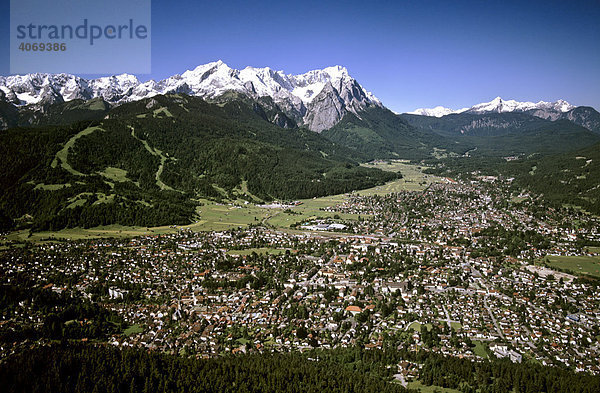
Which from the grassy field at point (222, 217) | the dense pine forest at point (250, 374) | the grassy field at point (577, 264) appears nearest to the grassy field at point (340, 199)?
the grassy field at point (222, 217)

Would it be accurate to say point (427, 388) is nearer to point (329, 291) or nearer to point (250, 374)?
point (250, 374)

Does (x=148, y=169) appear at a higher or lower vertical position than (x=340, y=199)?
higher

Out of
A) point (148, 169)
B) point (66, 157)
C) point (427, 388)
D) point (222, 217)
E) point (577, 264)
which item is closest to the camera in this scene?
point (427, 388)

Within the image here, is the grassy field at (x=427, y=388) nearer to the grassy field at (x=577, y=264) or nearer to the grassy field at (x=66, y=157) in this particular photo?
the grassy field at (x=577, y=264)

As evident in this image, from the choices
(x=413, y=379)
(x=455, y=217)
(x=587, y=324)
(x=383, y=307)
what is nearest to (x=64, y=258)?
(x=383, y=307)

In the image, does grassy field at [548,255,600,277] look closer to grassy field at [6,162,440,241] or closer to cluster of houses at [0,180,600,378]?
cluster of houses at [0,180,600,378]

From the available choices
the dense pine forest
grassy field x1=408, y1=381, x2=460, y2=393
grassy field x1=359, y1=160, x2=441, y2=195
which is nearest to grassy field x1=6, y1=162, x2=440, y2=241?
grassy field x1=359, y1=160, x2=441, y2=195

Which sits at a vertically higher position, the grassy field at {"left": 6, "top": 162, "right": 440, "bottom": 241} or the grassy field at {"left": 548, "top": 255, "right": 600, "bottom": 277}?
the grassy field at {"left": 6, "top": 162, "right": 440, "bottom": 241}

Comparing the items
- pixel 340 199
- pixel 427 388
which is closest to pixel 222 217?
pixel 340 199

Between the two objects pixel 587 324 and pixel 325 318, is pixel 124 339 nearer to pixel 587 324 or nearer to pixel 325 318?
pixel 325 318
